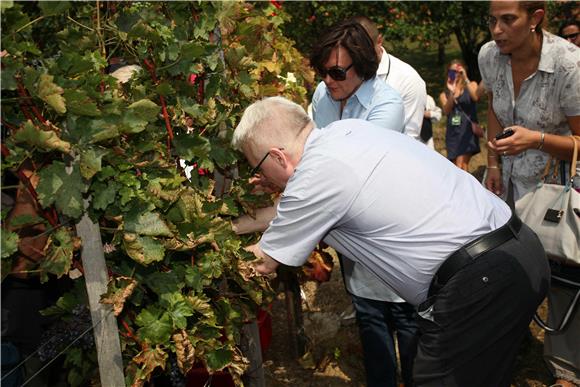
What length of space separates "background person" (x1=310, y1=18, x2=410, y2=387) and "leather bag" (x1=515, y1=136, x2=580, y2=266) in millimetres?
717

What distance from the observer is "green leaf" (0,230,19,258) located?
1782 millimetres

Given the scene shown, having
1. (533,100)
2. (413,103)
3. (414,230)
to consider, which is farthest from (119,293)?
(533,100)

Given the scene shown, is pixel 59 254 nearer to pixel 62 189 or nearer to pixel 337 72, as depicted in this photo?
pixel 62 189

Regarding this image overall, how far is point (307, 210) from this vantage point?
7.23 ft

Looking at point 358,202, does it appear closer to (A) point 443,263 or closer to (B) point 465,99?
(A) point 443,263

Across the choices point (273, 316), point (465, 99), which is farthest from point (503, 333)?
point (465, 99)

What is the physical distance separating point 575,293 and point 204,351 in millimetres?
1901

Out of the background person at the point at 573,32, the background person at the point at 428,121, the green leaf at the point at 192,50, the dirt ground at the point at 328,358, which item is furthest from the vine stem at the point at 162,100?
the background person at the point at 428,121

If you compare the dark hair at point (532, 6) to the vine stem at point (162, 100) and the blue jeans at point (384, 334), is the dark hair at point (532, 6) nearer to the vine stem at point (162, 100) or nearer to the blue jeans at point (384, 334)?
the blue jeans at point (384, 334)

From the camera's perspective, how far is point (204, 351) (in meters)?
2.41

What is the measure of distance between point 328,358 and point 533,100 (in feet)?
6.49

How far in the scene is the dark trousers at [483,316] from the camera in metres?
2.26

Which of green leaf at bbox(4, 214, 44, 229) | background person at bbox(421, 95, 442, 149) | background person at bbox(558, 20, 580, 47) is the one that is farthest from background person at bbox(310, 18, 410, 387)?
background person at bbox(421, 95, 442, 149)

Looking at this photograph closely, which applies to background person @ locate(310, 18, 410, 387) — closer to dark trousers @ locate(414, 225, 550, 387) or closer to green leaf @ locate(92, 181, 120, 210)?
dark trousers @ locate(414, 225, 550, 387)
